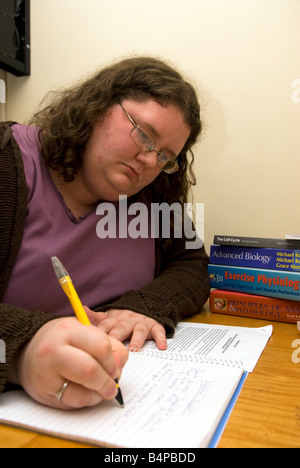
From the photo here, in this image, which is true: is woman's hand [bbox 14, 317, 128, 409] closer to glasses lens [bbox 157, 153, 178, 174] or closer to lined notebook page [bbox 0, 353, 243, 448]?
lined notebook page [bbox 0, 353, 243, 448]

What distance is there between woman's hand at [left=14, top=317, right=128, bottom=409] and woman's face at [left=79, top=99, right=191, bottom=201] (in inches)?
15.1

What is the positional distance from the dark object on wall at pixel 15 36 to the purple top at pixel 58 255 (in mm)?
603

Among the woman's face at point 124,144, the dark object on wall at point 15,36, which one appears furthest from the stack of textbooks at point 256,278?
the dark object on wall at point 15,36

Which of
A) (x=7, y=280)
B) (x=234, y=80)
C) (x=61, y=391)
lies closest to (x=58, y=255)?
(x=7, y=280)

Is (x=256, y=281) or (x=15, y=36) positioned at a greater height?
(x=15, y=36)

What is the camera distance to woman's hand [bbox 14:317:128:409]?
34 cm

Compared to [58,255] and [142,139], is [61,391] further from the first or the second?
[142,139]

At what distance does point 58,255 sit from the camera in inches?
26.3

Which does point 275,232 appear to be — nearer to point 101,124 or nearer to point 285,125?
point 285,125

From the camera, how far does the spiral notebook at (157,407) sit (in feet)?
1.05

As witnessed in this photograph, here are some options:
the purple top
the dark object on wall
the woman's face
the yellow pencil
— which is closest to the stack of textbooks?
the purple top

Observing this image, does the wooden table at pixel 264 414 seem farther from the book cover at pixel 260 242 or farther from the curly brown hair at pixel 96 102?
the curly brown hair at pixel 96 102

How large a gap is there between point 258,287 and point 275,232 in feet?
0.85

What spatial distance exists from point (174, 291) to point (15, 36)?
101 centimetres
